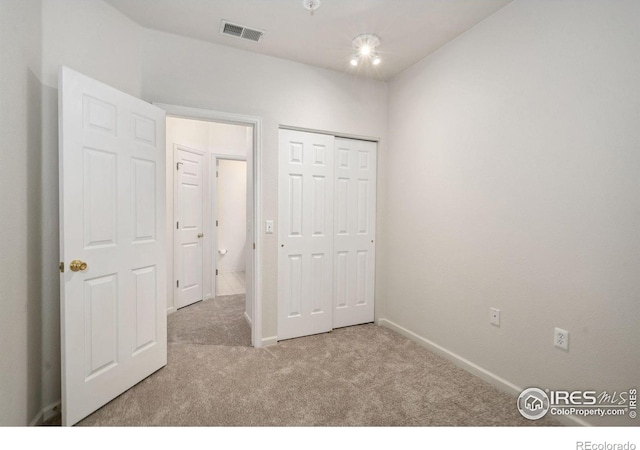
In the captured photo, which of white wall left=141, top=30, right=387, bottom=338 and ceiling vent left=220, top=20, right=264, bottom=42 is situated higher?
ceiling vent left=220, top=20, right=264, bottom=42

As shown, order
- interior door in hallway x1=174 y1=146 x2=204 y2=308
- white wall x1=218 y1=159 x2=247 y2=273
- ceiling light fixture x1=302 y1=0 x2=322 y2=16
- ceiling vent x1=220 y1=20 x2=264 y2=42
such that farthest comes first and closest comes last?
1. white wall x1=218 y1=159 x2=247 y2=273
2. interior door in hallway x1=174 y1=146 x2=204 y2=308
3. ceiling vent x1=220 y1=20 x2=264 y2=42
4. ceiling light fixture x1=302 y1=0 x2=322 y2=16

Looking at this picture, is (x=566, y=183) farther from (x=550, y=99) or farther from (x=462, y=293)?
(x=462, y=293)

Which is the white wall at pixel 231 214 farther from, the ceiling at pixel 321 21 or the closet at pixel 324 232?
the ceiling at pixel 321 21

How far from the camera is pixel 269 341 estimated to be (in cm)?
275

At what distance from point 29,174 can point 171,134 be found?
2.12 m

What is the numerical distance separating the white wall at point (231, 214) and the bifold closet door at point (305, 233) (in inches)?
135

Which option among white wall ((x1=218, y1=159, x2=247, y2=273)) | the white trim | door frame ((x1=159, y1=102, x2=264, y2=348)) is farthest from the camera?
white wall ((x1=218, y1=159, x2=247, y2=273))

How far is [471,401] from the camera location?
6.31 ft

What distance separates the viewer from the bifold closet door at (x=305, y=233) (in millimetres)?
2834

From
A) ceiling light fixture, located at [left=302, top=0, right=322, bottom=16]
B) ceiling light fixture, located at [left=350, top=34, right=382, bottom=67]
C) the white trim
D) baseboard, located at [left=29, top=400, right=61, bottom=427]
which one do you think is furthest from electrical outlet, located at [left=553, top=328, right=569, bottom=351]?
baseboard, located at [left=29, top=400, right=61, bottom=427]

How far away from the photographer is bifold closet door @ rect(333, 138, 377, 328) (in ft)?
10.2

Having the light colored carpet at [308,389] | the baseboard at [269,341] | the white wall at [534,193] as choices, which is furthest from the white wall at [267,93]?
the white wall at [534,193]

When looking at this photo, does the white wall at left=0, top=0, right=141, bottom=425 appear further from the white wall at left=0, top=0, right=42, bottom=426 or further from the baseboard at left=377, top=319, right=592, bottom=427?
the baseboard at left=377, top=319, right=592, bottom=427

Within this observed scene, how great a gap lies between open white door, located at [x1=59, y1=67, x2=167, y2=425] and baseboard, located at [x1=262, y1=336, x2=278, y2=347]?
826 mm
